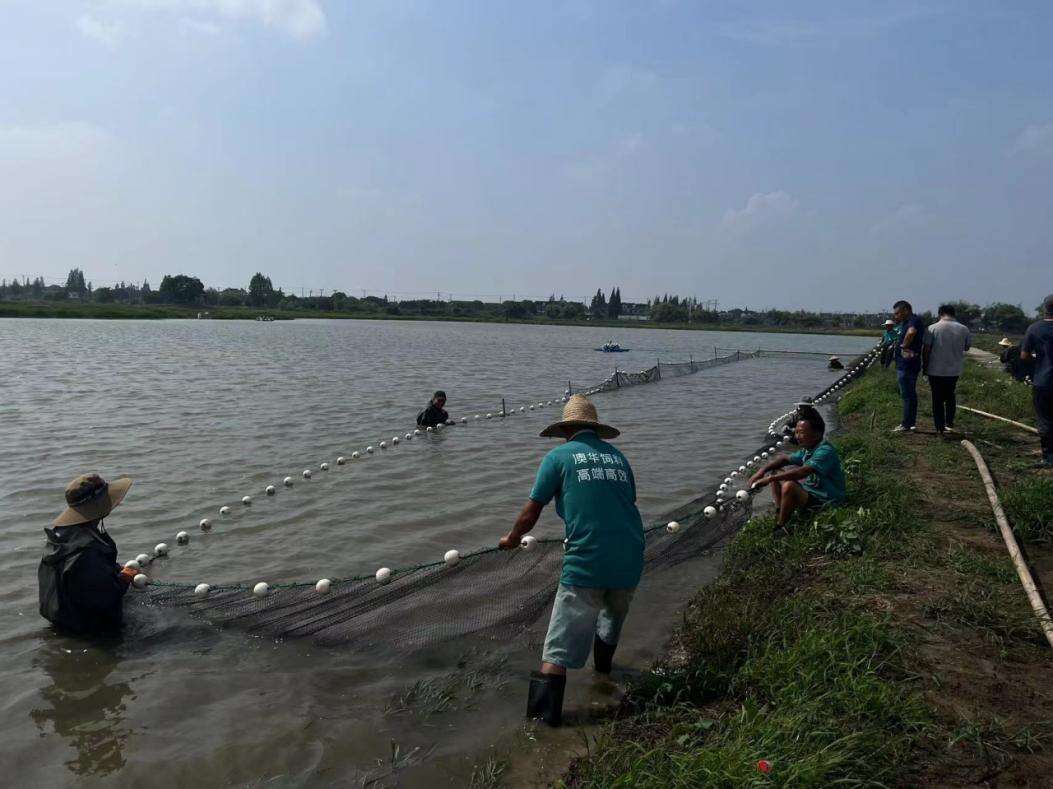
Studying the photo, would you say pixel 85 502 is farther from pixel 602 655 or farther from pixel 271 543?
pixel 602 655

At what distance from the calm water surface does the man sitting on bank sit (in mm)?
1019

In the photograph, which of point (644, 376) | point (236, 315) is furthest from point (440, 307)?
point (644, 376)

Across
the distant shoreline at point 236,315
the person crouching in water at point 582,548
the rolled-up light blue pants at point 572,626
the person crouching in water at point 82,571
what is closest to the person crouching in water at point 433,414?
the person crouching in water at point 82,571

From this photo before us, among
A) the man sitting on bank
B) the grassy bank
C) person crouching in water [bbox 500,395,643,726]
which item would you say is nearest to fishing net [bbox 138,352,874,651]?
person crouching in water [bbox 500,395,643,726]

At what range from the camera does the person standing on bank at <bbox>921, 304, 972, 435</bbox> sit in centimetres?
972

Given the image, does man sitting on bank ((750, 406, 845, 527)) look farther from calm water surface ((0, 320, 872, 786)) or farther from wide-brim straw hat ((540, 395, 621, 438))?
wide-brim straw hat ((540, 395, 621, 438))

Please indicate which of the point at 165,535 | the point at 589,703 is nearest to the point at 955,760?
the point at 589,703

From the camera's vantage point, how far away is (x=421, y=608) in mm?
5227

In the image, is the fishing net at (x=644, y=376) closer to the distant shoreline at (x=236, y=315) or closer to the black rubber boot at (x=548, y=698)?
the black rubber boot at (x=548, y=698)

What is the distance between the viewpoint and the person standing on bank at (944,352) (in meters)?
9.72

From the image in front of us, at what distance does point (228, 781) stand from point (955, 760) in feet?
11.7

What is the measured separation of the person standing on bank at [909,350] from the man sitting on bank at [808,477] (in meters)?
4.66

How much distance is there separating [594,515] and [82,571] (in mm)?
3758

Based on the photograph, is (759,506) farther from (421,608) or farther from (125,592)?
(125,592)
